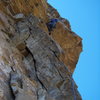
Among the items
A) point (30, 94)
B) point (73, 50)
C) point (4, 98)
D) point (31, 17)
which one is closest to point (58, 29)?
point (73, 50)

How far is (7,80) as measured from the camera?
9648 mm

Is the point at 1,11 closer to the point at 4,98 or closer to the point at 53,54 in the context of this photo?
the point at 53,54

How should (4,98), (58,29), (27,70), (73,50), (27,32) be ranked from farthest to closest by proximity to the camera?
(73,50) → (58,29) → (27,32) → (27,70) → (4,98)

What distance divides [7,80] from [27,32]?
537 centimetres

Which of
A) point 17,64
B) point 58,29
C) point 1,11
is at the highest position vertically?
point 58,29

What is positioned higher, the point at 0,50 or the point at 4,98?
the point at 0,50

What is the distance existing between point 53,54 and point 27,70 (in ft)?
8.12

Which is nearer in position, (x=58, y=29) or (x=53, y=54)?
(x=53, y=54)

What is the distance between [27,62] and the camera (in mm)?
13039

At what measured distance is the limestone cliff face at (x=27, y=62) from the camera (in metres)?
9.74

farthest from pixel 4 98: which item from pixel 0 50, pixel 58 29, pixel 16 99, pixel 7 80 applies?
pixel 58 29

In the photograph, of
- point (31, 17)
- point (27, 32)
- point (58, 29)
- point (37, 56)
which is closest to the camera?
point (37, 56)

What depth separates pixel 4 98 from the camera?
330 inches

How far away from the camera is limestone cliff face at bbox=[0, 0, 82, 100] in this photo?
974cm
